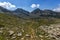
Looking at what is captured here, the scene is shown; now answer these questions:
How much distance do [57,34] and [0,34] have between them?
17257 millimetres

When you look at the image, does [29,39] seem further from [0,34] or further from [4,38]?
[0,34]

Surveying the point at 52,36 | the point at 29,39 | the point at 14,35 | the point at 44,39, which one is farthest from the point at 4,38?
the point at 52,36

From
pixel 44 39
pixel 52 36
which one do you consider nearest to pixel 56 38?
pixel 52 36

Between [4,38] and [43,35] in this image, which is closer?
[4,38]

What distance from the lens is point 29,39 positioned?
136ft

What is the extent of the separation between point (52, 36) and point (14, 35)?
36.7 ft

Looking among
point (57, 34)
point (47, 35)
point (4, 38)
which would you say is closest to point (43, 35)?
point (47, 35)

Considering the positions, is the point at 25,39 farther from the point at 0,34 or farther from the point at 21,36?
the point at 0,34

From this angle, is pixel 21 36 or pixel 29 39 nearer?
pixel 29 39

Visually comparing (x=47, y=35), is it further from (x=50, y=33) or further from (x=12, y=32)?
(x=12, y=32)

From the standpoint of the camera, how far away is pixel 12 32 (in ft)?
158

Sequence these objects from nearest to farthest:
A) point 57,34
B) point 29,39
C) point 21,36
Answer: point 29,39, point 21,36, point 57,34

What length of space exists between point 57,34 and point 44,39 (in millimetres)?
7437

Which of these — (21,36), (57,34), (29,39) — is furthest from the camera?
(57,34)
